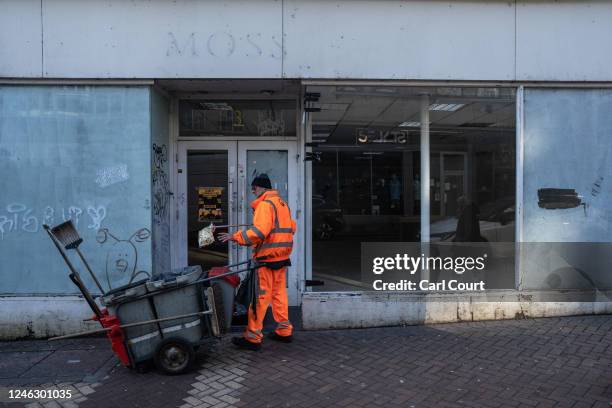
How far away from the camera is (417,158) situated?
7.43 m

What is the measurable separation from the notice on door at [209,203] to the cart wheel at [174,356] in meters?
2.87

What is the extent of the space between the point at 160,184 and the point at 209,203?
2.89 feet

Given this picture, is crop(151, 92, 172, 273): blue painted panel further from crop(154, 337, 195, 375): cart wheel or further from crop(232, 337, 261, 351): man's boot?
crop(154, 337, 195, 375): cart wheel

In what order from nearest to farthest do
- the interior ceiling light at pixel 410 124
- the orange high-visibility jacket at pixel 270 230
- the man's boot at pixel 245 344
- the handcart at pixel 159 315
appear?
the handcart at pixel 159 315, the orange high-visibility jacket at pixel 270 230, the man's boot at pixel 245 344, the interior ceiling light at pixel 410 124

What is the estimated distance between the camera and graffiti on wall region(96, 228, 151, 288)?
21.4 feet

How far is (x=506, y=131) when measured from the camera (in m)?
7.07

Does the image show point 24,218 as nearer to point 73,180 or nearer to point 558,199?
point 73,180

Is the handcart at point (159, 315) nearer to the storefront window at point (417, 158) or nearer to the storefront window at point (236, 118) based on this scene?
the storefront window at point (417, 158)

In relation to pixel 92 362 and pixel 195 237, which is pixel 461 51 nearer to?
pixel 195 237

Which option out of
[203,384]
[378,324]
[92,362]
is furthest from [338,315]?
[92,362]

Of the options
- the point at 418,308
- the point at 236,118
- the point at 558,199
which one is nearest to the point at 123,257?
the point at 236,118

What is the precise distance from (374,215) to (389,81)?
2.81 meters

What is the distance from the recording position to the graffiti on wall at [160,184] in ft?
22.1

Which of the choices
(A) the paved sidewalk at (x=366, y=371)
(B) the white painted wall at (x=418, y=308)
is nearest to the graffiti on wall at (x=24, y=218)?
(A) the paved sidewalk at (x=366, y=371)
